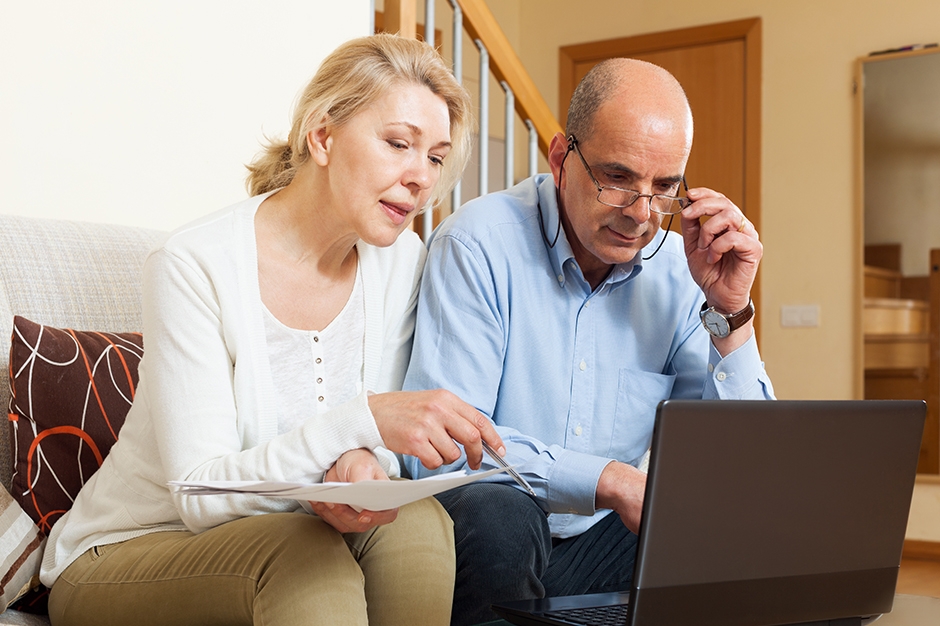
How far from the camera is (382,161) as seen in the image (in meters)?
1.15

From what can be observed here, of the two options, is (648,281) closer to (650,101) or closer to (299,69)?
(650,101)

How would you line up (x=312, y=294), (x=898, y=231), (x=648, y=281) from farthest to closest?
(x=898, y=231) → (x=648, y=281) → (x=312, y=294)

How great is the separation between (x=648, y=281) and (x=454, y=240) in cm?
33

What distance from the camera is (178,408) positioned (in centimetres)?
99

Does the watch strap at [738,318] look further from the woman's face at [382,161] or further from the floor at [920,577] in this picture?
the floor at [920,577]

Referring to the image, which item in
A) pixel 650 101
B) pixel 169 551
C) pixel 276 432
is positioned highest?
pixel 650 101

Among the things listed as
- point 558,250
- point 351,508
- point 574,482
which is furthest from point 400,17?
point 351,508

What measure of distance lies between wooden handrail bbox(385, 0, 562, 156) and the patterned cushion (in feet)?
4.56

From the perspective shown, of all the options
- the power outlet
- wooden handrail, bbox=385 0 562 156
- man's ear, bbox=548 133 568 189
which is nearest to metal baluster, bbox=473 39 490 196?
wooden handrail, bbox=385 0 562 156

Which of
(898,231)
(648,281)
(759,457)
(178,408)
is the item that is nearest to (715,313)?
(648,281)

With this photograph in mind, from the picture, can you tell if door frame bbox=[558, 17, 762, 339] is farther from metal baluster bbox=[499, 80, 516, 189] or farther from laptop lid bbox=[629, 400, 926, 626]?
laptop lid bbox=[629, 400, 926, 626]

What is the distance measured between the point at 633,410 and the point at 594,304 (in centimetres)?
17

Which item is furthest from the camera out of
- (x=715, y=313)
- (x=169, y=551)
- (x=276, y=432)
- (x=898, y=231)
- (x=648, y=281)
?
(x=898, y=231)

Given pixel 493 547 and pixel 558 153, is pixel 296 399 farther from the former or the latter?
pixel 558 153
